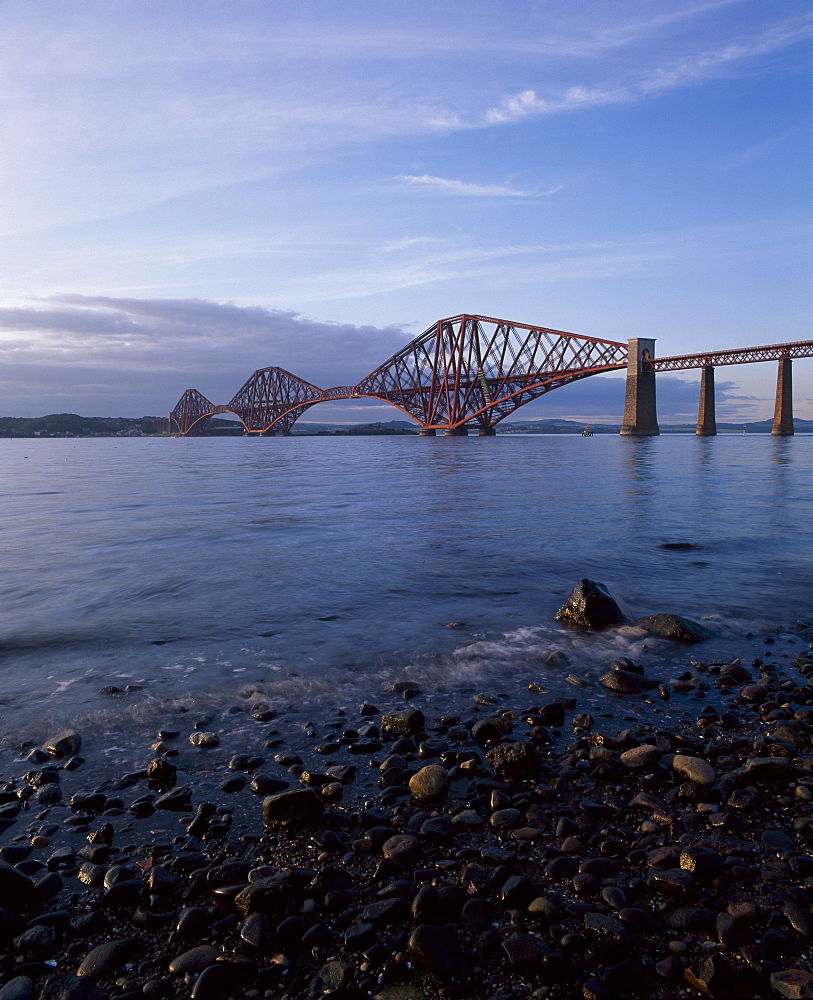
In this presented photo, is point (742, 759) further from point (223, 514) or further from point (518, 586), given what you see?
point (223, 514)

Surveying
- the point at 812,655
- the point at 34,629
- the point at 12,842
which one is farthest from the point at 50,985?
the point at 812,655

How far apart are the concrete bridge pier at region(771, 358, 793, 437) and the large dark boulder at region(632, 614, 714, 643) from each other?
82.0 metres

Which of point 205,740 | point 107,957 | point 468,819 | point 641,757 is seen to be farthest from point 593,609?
point 107,957

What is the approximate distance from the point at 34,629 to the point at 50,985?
5926 millimetres

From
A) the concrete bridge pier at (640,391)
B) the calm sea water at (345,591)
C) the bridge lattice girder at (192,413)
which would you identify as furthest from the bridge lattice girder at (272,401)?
the calm sea water at (345,591)

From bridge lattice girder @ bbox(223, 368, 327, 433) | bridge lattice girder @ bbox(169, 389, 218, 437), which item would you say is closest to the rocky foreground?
bridge lattice girder @ bbox(223, 368, 327, 433)

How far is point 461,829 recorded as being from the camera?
3.15 meters

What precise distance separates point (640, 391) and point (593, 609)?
7992 cm

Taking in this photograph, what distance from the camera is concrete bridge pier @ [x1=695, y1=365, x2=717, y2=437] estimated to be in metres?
79.2

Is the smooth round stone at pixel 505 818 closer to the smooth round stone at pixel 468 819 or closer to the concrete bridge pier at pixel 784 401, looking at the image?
the smooth round stone at pixel 468 819

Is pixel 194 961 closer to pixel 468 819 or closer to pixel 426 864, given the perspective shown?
pixel 426 864

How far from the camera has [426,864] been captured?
287 centimetres

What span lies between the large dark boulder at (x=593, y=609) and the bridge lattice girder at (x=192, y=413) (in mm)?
167614

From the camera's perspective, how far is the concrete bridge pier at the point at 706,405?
79213 mm
